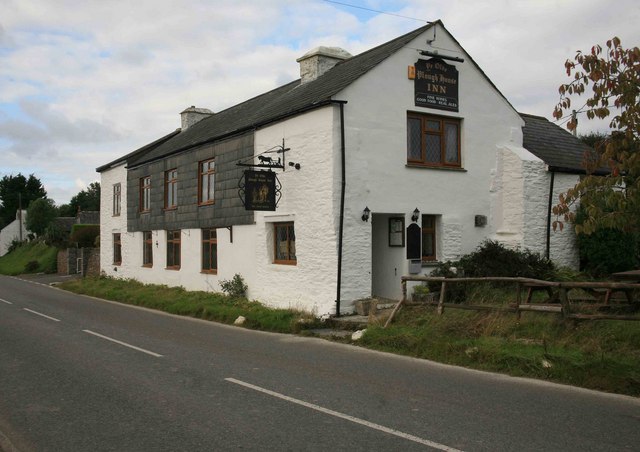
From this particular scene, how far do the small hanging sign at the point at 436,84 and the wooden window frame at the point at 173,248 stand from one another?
11538 millimetres

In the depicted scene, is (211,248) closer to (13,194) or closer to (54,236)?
(54,236)

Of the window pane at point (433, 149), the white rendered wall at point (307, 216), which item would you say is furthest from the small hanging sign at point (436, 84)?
the white rendered wall at point (307, 216)

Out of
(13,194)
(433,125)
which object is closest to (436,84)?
(433,125)

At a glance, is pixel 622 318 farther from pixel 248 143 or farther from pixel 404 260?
pixel 248 143

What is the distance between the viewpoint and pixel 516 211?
17.3 m

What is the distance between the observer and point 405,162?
16.0 m

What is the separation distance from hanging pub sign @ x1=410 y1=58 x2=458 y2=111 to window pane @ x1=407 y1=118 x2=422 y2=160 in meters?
0.49

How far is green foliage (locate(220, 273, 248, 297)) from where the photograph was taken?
1852 cm

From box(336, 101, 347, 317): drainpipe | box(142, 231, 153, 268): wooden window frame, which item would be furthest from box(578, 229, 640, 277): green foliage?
box(142, 231, 153, 268): wooden window frame

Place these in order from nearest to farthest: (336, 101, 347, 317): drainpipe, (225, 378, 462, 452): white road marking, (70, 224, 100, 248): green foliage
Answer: (225, 378, 462, 452): white road marking, (336, 101, 347, 317): drainpipe, (70, 224, 100, 248): green foliage

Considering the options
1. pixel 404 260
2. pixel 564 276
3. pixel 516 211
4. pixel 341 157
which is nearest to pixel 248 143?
pixel 341 157

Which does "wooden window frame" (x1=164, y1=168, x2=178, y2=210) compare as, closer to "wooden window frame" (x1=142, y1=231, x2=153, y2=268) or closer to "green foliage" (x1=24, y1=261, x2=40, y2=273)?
"wooden window frame" (x1=142, y1=231, x2=153, y2=268)

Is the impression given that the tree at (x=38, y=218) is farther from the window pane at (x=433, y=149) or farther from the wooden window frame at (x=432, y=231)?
the wooden window frame at (x=432, y=231)

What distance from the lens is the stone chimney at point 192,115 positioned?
29750 mm
